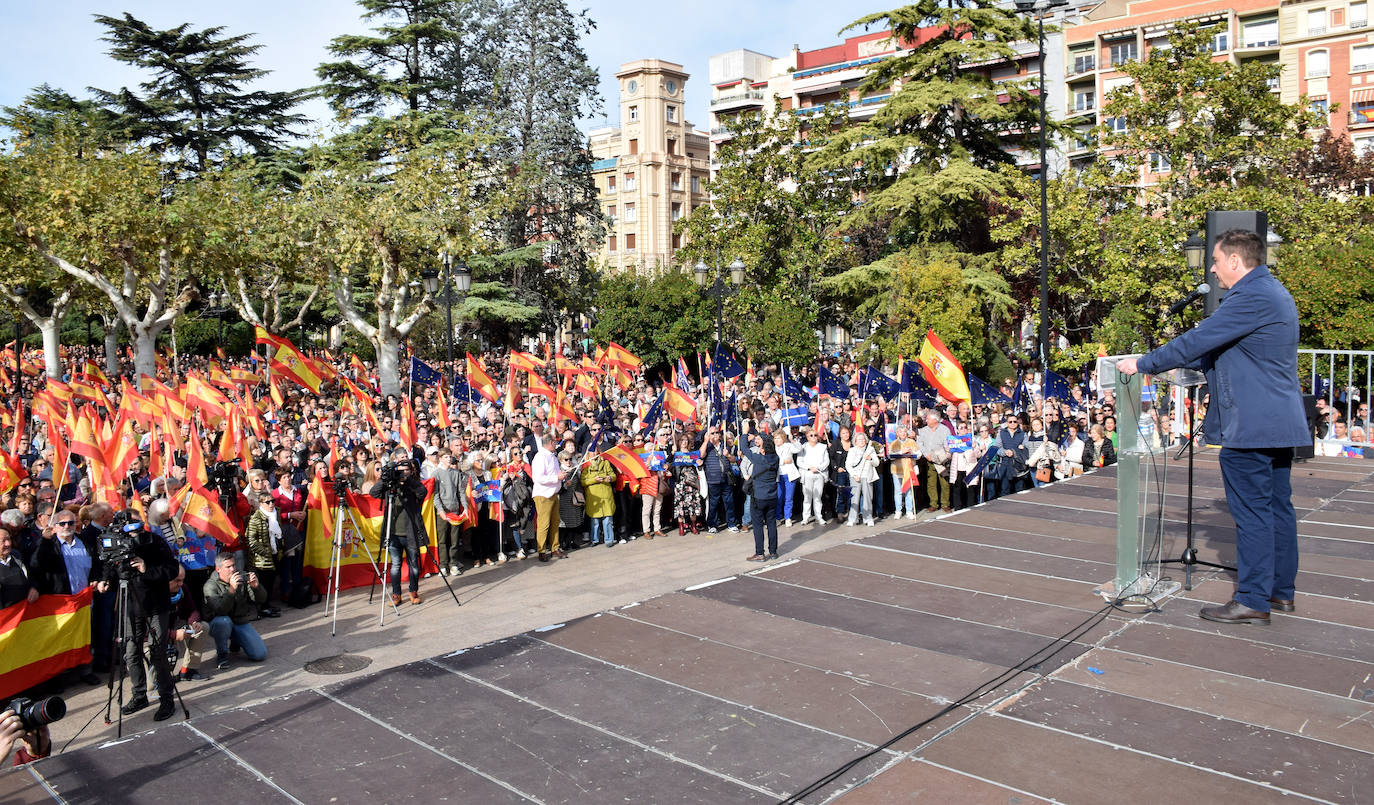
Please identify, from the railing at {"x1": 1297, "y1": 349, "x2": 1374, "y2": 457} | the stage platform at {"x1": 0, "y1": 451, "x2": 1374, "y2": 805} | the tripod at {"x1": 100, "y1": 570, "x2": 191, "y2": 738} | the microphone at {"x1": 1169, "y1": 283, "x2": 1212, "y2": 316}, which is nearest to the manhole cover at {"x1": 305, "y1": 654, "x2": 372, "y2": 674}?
the tripod at {"x1": 100, "y1": 570, "x2": 191, "y2": 738}

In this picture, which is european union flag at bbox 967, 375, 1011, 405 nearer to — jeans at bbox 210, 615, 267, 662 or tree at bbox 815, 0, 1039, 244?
jeans at bbox 210, 615, 267, 662

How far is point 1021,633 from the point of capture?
5926 millimetres

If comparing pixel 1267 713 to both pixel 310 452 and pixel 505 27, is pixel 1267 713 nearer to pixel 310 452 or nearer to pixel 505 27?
pixel 310 452

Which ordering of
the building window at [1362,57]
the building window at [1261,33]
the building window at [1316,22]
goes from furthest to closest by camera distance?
the building window at [1261,33], the building window at [1316,22], the building window at [1362,57]

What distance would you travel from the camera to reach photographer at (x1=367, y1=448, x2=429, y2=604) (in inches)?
429

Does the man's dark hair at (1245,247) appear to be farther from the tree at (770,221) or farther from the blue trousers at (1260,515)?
the tree at (770,221)

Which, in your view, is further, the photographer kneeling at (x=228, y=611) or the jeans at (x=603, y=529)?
the jeans at (x=603, y=529)

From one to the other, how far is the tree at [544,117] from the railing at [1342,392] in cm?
2986

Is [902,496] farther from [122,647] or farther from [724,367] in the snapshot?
[122,647]

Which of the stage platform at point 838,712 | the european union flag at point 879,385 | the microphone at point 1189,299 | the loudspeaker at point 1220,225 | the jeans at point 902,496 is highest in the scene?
the loudspeaker at point 1220,225

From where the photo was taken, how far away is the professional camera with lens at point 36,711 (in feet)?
15.7

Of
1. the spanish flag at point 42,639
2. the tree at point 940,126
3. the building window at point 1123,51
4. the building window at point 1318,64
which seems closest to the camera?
the spanish flag at point 42,639

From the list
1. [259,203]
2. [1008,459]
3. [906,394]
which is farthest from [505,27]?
[1008,459]

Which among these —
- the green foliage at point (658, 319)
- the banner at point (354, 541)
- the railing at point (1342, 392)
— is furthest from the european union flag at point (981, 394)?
the green foliage at point (658, 319)
